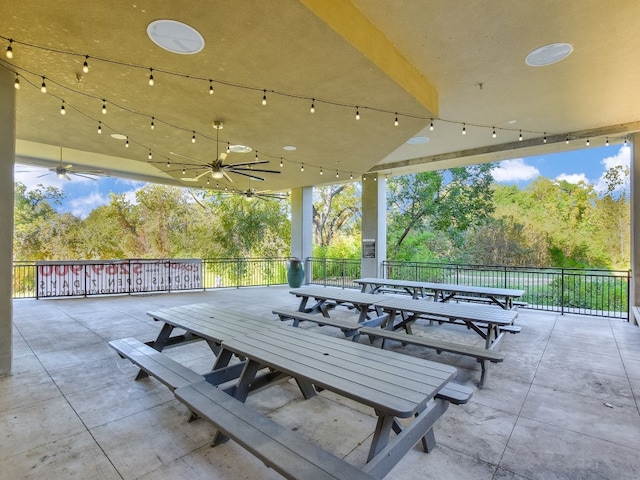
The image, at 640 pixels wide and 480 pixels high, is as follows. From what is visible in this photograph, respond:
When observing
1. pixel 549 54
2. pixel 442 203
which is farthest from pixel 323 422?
pixel 442 203

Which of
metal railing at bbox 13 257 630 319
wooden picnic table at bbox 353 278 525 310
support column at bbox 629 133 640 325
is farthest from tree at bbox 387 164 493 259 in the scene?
wooden picnic table at bbox 353 278 525 310

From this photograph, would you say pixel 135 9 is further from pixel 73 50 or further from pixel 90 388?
pixel 90 388

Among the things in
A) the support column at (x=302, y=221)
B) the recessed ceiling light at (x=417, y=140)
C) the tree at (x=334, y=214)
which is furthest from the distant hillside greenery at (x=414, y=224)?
the recessed ceiling light at (x=417, y=140)

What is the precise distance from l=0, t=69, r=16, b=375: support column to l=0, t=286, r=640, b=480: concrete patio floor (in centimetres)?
39

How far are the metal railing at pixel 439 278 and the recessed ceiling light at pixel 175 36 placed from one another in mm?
6500

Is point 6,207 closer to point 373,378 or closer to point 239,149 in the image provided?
point 239,149

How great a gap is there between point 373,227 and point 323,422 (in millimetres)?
7099

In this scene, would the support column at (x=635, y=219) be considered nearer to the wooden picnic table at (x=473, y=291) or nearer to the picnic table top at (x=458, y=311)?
the wooden picnic table at (x=473, y=291)

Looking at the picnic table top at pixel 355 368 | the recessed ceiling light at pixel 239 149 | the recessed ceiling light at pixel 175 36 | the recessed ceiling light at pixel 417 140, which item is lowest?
the picnic table top at pixel 355 368

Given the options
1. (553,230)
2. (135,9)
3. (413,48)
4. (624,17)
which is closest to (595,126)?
(624,17)

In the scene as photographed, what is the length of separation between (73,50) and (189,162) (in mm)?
4418

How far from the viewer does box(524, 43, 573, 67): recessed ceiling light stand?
10.9ft

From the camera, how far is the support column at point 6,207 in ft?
10.4

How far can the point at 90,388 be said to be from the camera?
9.46ft
